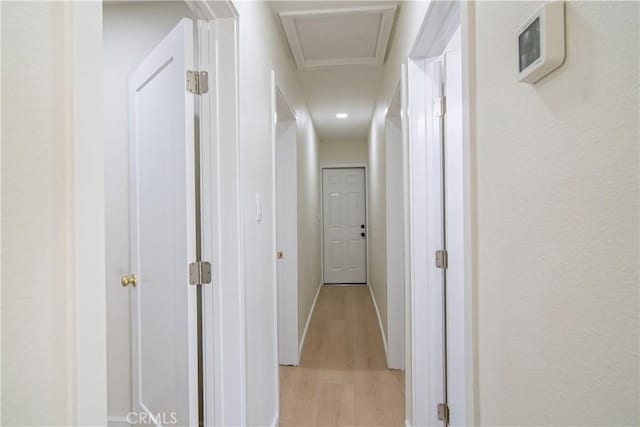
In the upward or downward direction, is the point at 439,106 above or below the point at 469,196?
above

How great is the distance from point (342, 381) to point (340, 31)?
2536 millimetres

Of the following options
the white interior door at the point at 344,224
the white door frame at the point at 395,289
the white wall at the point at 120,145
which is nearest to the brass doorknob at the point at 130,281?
the white wall at the point at 120,145

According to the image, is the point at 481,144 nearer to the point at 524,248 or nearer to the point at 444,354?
the point at 524,248

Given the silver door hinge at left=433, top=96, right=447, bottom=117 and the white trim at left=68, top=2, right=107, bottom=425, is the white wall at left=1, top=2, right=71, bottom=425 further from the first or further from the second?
the silver door hinge at left=433, top=96, right=447, bottom=117

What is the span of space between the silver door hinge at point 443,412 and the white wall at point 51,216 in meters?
Answer: 1.64

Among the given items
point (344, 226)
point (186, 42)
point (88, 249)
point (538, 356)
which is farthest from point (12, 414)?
point (344, 226)

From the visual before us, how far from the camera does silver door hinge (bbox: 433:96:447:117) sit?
170 centimetres

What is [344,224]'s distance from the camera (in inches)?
243

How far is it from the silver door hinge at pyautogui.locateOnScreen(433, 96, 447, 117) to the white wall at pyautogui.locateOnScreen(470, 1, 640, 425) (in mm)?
853

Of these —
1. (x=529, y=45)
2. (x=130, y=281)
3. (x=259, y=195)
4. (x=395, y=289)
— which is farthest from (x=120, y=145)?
(x=395, y=289)

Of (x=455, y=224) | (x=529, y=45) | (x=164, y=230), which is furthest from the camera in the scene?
(x=455, y=224)

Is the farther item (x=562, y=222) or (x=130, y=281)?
(x=130, y=281)

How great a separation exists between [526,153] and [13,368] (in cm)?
91

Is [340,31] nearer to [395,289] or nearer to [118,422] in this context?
Answer: [395,289]
